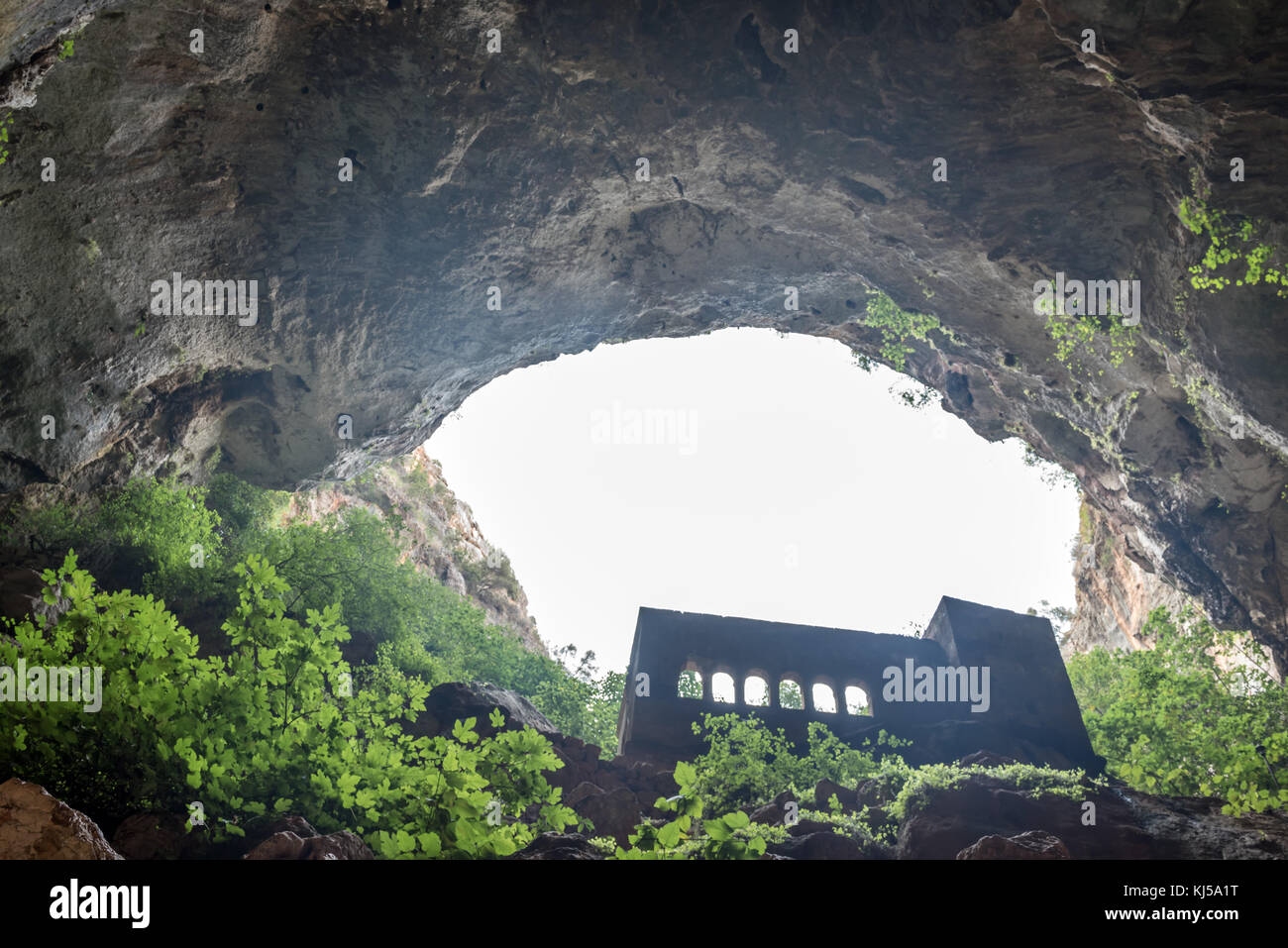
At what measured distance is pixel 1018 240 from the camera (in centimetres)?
1416

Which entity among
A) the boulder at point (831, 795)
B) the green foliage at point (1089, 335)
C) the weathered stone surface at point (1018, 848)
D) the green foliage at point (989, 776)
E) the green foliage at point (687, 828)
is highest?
the green foliage at point (1089, 335)

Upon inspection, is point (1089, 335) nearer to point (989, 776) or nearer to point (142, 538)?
point (989, 776)

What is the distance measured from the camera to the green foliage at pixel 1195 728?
45.4 feet

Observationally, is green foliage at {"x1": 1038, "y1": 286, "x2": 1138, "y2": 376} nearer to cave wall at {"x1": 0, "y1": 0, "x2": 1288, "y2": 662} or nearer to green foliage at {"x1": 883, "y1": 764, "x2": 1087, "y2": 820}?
cave wall at {"x1": 0, "y1": 0, "x2": 1288, "y2": 662}

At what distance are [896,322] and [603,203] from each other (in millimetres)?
7008

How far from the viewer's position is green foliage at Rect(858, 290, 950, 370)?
17516mm

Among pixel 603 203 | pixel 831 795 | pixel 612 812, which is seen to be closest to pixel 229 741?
A: pixel 612 812

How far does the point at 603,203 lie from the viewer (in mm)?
15836

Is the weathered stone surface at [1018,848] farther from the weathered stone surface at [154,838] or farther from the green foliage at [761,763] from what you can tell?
the weathered stone surface at [154,838]

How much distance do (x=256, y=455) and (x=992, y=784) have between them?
1595 cm

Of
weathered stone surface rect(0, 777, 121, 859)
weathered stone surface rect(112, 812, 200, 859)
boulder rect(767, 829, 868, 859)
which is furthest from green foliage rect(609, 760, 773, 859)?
boulder rect(767, 829, 868, 859)

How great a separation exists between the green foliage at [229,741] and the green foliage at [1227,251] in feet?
35.6

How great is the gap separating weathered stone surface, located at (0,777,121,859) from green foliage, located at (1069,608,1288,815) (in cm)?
1318

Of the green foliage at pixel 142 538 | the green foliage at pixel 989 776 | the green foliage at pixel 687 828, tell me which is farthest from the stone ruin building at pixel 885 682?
the green foliage at pixel 687 828
